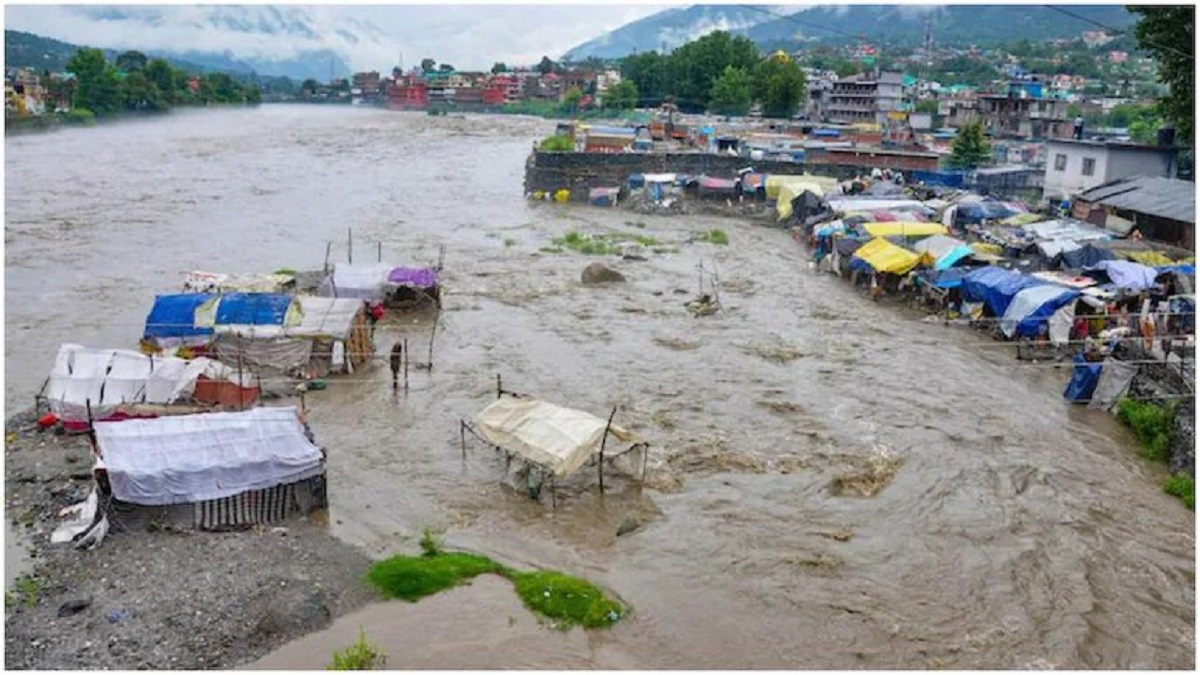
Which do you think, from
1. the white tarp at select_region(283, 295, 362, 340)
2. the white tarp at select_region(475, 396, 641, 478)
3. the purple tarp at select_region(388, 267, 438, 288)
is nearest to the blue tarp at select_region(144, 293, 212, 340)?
the white tarp at select_region(283, 295, 362, 340)

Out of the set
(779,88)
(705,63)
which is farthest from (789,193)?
(705,63)

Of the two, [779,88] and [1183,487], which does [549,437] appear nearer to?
[1183,487]

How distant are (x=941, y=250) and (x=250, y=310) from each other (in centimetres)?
1684

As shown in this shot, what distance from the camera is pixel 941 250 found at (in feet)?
81.7

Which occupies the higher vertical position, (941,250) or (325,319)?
(941,250)

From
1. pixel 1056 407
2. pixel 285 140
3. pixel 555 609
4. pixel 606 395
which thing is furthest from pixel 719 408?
pixel 285 140

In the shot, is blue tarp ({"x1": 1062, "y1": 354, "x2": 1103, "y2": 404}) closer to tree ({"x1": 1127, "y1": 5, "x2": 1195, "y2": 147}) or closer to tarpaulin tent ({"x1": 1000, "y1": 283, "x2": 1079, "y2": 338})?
tarpaulin tent ({"x1": 1000, "y1": 283, "x2": 1079, "y2": 338})

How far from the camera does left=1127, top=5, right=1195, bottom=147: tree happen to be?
18.1 metres

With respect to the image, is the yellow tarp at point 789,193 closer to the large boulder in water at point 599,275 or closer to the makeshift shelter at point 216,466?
the large boulder in water at point 599,275

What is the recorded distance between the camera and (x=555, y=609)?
414 inches

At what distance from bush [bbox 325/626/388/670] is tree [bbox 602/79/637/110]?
87834 millimetres

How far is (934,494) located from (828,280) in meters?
14.6

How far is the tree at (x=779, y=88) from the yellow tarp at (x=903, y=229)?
5199cm

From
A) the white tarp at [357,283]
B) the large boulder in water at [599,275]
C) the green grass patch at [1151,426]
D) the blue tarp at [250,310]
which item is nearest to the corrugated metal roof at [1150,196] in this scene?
the green grass patch at [1151,426]
